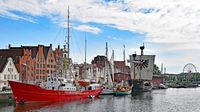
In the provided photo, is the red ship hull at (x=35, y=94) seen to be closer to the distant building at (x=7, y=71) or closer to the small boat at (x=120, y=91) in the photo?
the distant building at (x=7, y=71)

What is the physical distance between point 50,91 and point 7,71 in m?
19.4

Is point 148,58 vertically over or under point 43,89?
over

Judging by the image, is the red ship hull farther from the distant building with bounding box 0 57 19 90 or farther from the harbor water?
the distant building with bounding box 0 57 19 90

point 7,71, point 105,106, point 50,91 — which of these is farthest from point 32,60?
point 105,106

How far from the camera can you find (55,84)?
86812mm

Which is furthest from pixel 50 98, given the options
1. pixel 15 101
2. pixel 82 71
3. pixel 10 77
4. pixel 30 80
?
pixel 82 71

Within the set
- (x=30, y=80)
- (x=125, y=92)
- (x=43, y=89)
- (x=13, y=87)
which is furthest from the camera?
(x=125, y=92)

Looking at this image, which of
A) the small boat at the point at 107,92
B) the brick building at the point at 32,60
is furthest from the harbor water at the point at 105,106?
the small boat at the point at 107,92

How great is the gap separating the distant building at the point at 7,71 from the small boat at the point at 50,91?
13.4m

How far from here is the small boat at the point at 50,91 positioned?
74.9 m

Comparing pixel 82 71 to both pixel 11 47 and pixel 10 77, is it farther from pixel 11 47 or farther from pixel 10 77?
pixel 10 77

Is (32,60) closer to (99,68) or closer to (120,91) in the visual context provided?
(120,91)

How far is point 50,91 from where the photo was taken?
271 ft

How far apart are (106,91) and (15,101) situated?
50.0m
